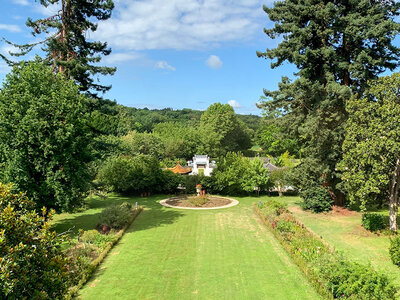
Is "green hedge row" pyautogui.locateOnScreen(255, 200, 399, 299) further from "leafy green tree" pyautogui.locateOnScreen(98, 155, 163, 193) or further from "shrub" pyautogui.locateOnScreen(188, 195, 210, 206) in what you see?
"leafy green tree" pyautogui.locateOnScreen(98, 155, 163, 193)

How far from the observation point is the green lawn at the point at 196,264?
10.5 meters

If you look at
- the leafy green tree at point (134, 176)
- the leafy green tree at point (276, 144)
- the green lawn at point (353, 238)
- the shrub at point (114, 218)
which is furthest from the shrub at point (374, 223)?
the leafy green tree at point (276, 144)

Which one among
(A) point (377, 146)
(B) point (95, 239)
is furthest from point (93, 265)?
(A) point (377, 146)

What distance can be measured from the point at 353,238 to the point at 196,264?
9.36 meters

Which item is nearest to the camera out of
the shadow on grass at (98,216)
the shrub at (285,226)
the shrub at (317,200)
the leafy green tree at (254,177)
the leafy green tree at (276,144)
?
the shrub at (285,226)

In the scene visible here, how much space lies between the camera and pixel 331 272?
995cm

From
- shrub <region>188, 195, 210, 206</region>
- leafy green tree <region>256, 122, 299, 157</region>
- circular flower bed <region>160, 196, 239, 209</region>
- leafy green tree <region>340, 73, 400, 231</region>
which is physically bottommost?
circular flower bed <region>160, 196, 239, 209</region>

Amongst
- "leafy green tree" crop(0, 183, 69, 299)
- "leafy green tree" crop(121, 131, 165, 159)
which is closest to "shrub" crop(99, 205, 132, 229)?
"leafy green tree" crop(0, 183, 69, 299)

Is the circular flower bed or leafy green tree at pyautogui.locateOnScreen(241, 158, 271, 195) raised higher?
leafy green tree at pyautogui.locateOnScreen(241, 158, 271, 195)

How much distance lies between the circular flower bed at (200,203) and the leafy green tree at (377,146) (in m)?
12.6

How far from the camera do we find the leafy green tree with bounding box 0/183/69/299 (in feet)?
14.8

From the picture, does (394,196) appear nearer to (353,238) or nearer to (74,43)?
(353,238)

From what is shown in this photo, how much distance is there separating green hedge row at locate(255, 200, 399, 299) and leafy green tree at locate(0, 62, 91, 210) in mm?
12101

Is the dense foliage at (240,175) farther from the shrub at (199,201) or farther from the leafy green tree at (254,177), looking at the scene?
the shrub at (199,201)
